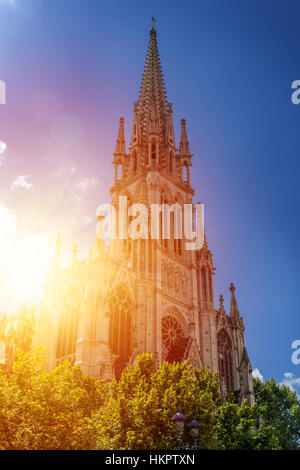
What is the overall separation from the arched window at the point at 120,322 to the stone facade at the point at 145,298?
0.30 ft

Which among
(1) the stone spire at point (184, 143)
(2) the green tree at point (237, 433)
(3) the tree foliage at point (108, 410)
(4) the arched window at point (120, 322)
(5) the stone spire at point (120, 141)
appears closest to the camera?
(3) the tree foliage at point (108, 410)

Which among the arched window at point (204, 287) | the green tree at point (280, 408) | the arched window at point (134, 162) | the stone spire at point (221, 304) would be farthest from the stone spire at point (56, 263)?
the green tree at point (280, 408)

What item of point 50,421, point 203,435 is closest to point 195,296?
point 203,435

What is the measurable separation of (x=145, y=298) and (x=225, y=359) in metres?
13.5

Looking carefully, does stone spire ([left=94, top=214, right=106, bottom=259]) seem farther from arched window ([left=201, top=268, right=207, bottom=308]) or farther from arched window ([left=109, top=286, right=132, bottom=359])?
arched window ([left=201, top=268, right=207, bottom=308])

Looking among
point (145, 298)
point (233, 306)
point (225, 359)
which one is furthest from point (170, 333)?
point (233, 306)

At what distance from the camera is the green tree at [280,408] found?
57.2 m

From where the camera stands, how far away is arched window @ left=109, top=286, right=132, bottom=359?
4366cm

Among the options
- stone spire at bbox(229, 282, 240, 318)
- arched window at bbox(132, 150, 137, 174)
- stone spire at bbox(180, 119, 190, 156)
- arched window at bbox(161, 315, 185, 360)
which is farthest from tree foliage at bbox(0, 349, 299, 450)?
stone spire at bbox(180, 119, 190, 156)

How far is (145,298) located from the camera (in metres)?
47.6

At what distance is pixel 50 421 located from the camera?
23.3 m

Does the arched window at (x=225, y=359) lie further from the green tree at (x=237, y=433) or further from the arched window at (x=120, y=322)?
the green tree at (x=237, y=433)

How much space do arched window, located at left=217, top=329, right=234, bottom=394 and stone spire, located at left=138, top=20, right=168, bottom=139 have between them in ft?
90.5
